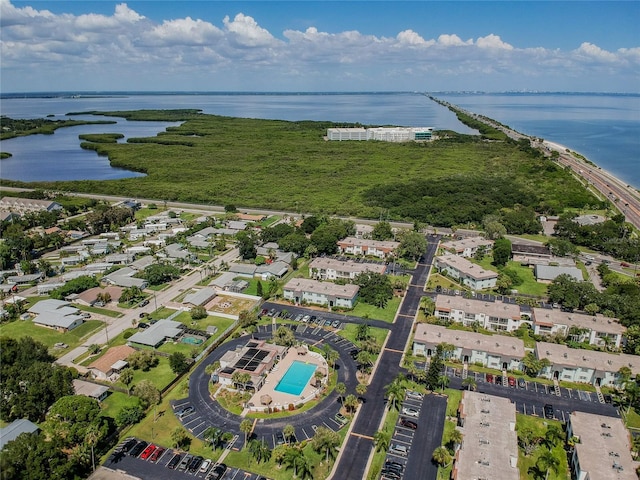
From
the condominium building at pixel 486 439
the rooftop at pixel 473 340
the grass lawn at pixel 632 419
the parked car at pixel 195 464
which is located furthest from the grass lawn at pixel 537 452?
the parked car at pixel 195 464

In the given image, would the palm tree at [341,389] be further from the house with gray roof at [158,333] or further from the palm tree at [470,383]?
the house with gray roof at [158,333]

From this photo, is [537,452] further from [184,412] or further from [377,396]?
[184,412]

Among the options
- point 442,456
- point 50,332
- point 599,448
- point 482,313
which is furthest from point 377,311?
point 50,332

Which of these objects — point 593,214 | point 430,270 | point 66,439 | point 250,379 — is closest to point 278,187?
point 430,270

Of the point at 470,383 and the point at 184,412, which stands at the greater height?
the point at 470,383

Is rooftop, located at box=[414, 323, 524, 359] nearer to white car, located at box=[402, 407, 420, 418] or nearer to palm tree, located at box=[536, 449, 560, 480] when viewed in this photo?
white car, located at box=[402, 407, 420, 418]

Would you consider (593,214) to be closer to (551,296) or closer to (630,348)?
(551,296)

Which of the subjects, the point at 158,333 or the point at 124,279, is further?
the point at 124,279
